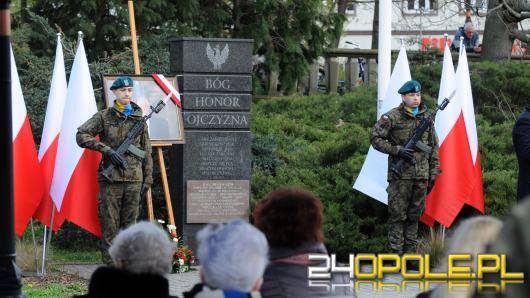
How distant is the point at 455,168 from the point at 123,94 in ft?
12.8

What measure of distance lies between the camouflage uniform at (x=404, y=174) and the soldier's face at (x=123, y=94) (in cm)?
267

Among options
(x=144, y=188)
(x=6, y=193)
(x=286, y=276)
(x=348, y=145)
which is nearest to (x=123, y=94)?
(x=144, y=188)

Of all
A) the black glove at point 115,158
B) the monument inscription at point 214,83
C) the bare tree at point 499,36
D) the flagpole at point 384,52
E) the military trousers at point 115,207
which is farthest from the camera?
the bare tree at point 499,36

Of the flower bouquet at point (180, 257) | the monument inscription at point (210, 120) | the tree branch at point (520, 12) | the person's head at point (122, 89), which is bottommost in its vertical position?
the flower bouquet at point (180, 257)

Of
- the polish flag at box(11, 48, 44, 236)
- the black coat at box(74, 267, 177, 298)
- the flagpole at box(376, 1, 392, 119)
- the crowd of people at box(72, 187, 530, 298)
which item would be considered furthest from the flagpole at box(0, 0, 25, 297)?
the flagpole at box(376, 1, 392, 119)

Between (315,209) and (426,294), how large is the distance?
61 centimetres

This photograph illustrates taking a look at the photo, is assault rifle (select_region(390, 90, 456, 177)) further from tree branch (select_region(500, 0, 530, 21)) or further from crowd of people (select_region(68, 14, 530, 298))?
tree branch (select_region(500, 0, 530, 21))

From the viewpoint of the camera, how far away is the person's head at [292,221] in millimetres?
4861

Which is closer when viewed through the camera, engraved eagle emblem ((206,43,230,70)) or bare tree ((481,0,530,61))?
engraved eagle emblem ((206,43,230,70))

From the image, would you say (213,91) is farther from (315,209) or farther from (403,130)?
(315,209)

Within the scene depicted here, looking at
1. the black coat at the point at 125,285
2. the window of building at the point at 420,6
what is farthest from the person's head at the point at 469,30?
the black coat at the point at 125,285

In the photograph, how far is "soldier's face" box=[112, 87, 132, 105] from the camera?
11.7 m

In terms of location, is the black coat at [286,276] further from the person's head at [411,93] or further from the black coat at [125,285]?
the person's head at [411,93]

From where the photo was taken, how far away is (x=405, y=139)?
1208cm
